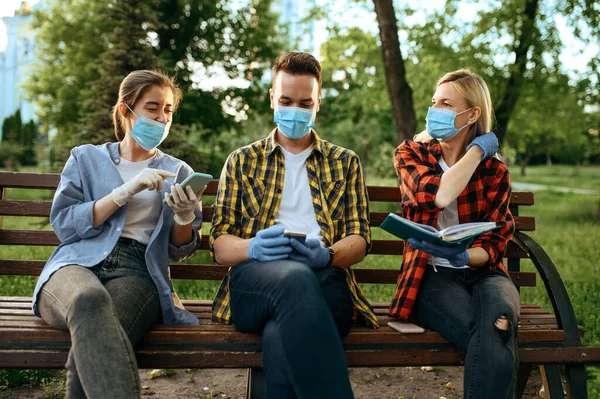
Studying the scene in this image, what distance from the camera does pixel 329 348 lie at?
90.8 inches

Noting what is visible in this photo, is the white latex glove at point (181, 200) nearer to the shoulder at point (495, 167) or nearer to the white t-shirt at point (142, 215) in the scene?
the white t-shirt at point (142, 215)

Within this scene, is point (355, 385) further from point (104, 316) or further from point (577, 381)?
point (104, 316)

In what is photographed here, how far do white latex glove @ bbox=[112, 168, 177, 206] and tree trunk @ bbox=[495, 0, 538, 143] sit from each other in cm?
1138

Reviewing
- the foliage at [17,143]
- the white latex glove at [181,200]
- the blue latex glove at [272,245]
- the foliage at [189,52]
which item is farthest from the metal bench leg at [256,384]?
Result: the foliage at [17,143]

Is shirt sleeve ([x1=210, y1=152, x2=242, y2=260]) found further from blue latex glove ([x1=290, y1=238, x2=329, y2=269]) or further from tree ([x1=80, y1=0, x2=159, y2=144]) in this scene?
tree ([x1=80, y1=0, x2=159, y2=144])

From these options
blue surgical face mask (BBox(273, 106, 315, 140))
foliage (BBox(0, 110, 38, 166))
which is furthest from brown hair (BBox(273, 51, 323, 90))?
foliage (BBox(0, 110, 38, 166))

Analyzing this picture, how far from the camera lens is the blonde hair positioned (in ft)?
10.7

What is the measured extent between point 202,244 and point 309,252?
106 cm

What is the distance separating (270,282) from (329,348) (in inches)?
15.6

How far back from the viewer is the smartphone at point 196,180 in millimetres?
2686

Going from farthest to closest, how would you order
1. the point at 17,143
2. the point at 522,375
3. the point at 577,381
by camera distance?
1. the point at 17,143
2. the point at 522,375
3. the point at 577,381

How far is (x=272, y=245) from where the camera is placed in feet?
8.80

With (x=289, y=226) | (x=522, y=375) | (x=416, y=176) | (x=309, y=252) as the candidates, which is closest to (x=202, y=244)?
(x=289, y=226)

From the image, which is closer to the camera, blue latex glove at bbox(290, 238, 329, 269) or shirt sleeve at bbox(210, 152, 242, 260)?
blue latex glove at bbox(290, 238, 329, 269)
